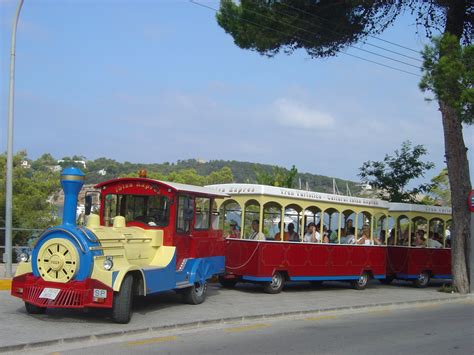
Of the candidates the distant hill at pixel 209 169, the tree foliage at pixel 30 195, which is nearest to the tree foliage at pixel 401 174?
the distant hill at pixel 209 169

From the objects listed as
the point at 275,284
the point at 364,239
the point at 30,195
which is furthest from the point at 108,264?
the point at 30,195

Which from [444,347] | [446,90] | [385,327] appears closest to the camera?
[444,347]

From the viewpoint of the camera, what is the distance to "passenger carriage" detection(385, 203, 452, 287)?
19.4m

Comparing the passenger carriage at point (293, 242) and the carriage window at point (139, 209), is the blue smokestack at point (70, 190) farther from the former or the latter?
Result: the passenger carriage at point (293, 242)

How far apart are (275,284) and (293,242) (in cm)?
116

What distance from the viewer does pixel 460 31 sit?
57.7 ft

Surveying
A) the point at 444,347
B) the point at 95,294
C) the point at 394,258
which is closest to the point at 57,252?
the point at 95,294

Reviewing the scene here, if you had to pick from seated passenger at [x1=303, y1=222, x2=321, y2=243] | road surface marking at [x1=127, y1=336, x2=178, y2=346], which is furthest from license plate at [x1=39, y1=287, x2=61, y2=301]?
seated passenger at [x1=303, y1=222, x2=321, y2=243]

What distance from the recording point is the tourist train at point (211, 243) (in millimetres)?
9609

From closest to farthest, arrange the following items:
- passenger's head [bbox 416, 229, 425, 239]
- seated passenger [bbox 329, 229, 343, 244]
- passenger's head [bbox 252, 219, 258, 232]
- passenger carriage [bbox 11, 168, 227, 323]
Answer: passenger carriage [bbox 11, 168, 227, 323]
passenger's head [bbox 252, 219, 258, 232]
seated passenger [bbox 329, 229, 343, 244]
passenger's head [bbox 416, 229, 425, 239]

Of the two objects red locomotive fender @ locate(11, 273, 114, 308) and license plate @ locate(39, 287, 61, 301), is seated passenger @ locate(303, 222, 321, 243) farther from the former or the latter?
license plate @ locate(39, 287, 61, 301)

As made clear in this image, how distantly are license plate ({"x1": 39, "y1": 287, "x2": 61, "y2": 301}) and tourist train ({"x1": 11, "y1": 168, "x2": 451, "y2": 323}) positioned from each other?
20 mm

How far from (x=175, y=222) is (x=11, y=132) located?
499 centimetres

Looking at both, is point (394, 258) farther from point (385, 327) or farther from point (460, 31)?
point (385, 327)
